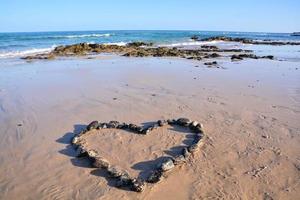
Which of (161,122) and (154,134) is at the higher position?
(161,122)

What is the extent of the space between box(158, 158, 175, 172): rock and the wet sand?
0.51 ft

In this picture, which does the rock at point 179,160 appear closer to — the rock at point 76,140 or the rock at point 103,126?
the rock at point 76,140

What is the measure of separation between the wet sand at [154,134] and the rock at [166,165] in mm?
156

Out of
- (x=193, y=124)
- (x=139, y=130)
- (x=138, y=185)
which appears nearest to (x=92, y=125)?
(x=139, y=130)

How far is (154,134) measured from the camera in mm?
7535

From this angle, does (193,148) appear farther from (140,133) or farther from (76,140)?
(76,140)

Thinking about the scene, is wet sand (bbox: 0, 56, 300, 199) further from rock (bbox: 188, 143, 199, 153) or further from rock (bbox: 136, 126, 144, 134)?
rock (bbox: 136, 126, 144, 134)

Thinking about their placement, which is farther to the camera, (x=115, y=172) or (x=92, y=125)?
(x=92, y=125)

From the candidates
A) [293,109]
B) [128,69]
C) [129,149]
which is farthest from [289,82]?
[129,149]

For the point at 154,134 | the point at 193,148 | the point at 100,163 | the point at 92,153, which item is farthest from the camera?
the point at 154,134

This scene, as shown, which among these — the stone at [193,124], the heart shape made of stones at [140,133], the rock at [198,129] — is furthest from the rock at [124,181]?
the stone at [193,124]

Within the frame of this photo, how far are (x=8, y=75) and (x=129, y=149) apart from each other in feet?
32.4

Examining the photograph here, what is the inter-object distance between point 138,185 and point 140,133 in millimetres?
2404

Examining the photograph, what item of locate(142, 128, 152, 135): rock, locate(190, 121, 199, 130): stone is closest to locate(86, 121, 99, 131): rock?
locate(142, 128, 152, 135): rock
